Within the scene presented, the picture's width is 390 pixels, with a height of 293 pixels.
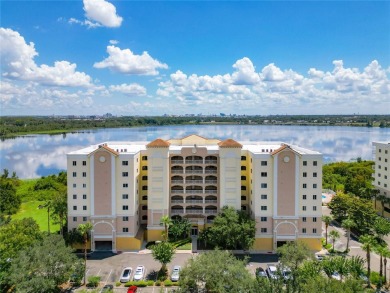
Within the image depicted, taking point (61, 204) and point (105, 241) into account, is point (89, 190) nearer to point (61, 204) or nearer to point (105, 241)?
point (61, 204)

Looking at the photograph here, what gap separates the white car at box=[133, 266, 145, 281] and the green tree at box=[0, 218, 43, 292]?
1040 centimetres

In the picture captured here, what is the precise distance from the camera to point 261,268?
108 feet

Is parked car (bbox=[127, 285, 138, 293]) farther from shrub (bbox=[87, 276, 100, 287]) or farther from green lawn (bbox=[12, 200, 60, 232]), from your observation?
green lawn (bbox=[12, 200, 60, 232])

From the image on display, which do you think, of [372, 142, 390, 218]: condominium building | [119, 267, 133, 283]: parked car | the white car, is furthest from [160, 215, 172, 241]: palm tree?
[372, 142, 390, 218]: condominium building

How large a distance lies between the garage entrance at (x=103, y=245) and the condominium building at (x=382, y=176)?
130 feet

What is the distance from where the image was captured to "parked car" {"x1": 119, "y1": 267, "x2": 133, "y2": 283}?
30.9 meters

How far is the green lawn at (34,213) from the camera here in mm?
46000

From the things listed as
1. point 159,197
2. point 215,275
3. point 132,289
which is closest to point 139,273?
point 132,289

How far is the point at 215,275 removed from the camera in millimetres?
25422

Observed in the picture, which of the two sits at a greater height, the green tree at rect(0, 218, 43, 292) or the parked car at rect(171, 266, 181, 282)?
the green tree at rect(0, 218, 43, 292)

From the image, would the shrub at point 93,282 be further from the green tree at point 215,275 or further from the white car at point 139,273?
the green tree at point 215,275

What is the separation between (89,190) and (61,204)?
380 cm

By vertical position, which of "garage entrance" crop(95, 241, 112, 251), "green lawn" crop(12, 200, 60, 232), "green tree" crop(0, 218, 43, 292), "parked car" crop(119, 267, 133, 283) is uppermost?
"green tree" crop(0, 218, 43, 292)

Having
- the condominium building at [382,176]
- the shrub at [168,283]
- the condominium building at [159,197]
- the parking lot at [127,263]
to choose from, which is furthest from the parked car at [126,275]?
the condominium building at [382,176]
